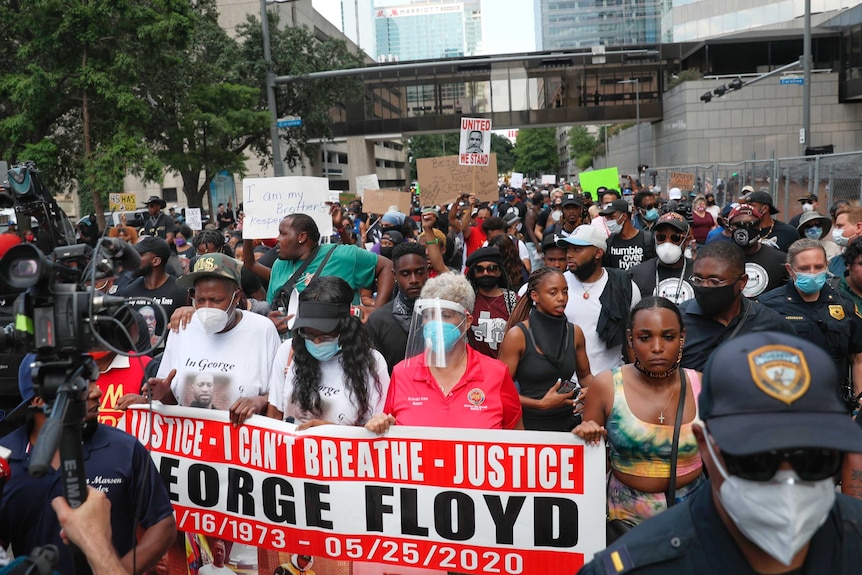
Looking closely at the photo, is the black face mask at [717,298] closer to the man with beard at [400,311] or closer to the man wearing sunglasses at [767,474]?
the man with beard at [400,311]

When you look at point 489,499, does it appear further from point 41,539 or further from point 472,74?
point 472,74

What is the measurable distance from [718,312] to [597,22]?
12279cm

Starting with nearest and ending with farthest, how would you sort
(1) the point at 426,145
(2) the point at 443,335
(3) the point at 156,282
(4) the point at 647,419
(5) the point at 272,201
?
(4) the point at 647,419, (2) the point at 443,335, (3) the point at 156,282, (5) the point at 272,201, (1) the point at 426,145

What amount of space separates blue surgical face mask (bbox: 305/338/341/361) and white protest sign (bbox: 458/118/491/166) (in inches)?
330

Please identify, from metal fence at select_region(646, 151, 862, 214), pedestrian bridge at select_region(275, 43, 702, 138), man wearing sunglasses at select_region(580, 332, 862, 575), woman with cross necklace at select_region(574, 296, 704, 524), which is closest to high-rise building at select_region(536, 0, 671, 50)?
pedestrian bridge at select_region(275, 43, 702, 138)

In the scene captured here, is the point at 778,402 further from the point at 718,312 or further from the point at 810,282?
the point at 810,282

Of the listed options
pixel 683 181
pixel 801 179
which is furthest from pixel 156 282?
pixel 683 181

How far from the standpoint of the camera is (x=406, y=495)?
3965 millimetres

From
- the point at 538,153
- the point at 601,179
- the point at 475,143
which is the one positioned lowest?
the point at 601,179

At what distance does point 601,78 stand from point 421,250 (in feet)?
164

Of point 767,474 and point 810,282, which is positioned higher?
point 767,474

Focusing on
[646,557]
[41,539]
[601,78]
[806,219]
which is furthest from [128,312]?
[601,78]

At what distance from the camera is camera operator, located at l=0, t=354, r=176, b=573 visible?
3.00 m

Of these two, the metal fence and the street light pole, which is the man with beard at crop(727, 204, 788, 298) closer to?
the metal fence
